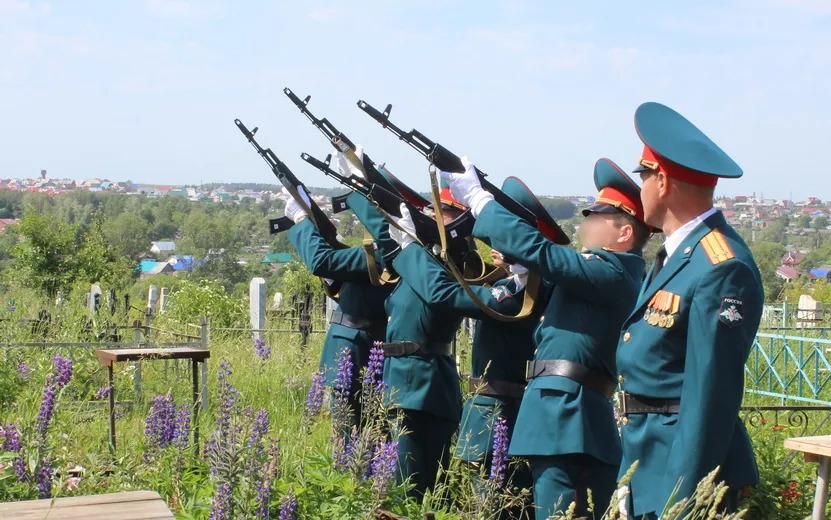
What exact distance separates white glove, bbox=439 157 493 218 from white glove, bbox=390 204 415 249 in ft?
1.49

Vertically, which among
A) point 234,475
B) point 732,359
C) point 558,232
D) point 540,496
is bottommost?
point 540,496

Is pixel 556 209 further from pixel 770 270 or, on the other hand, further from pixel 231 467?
pixel 770 270

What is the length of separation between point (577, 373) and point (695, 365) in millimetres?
1046

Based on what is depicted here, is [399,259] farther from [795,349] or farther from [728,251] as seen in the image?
[795,349]

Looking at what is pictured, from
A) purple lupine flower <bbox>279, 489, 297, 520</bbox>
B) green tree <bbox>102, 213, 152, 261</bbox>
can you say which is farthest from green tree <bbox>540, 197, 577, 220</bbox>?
green tree <bbox>102, 213, 152, 261</bbox>

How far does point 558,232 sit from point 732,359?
1843 mm

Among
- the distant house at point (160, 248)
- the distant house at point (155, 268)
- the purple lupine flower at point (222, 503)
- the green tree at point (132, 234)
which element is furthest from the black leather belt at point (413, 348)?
the distant house at point (160, 248)

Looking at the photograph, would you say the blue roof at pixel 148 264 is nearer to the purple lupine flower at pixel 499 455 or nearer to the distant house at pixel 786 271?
the distant house at pixel 786 271

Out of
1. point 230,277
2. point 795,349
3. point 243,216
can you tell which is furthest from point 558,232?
point 243,216

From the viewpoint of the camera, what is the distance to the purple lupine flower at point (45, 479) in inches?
153

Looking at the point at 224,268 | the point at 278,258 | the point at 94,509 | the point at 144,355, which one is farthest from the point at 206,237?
the point at 94,509

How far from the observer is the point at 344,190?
651cm

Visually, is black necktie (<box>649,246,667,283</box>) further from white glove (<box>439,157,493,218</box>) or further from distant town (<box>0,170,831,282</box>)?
distant town (<box>0,170,831,282</box>)

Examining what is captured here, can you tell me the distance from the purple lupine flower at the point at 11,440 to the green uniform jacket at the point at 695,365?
2.38m
